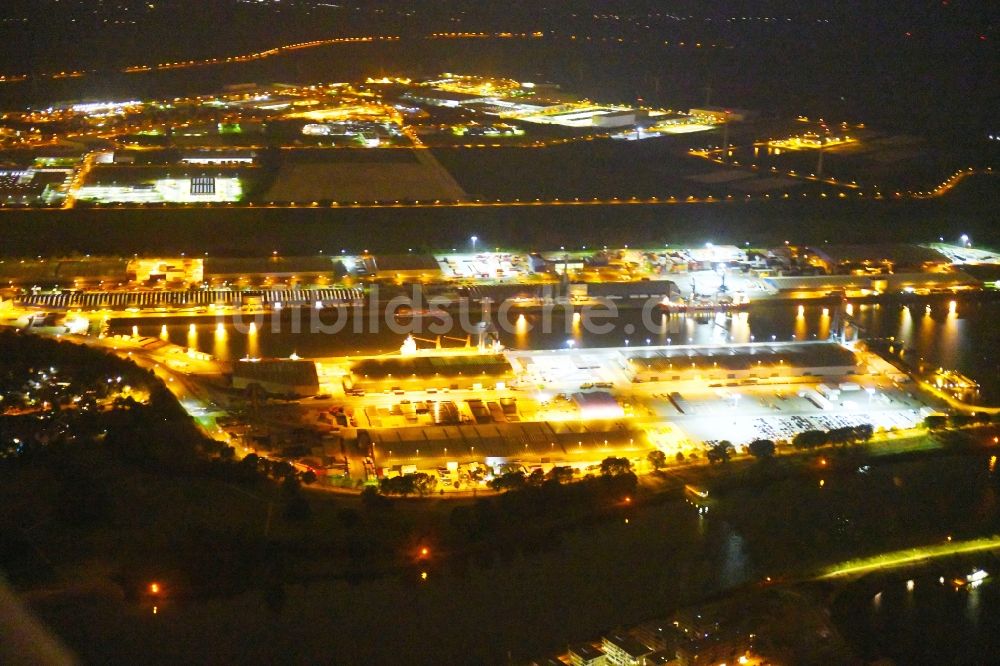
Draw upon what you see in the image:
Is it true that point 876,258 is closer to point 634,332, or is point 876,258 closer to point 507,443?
point 634,332

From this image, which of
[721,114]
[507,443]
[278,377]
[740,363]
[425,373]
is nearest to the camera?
[507,443]

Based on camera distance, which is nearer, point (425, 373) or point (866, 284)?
point (425, 373)

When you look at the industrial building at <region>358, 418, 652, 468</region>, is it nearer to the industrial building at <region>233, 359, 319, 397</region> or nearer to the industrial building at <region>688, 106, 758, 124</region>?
the industrial building at <region>233, 359, 319, 397</region>

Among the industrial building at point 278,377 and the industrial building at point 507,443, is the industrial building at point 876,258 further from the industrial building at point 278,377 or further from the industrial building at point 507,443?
the industrial building at point 278,377

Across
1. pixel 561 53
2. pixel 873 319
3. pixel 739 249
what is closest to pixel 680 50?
pixel 561 53

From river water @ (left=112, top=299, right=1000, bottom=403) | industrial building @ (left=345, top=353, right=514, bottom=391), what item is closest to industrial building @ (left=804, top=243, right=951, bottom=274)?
river water @ (left=112, top=299, right=1000, bottom=403)

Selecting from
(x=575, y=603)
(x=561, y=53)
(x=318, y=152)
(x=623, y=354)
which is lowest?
(x=575, y=603)

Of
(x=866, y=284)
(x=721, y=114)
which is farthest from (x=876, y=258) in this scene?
(x=721, y=114)

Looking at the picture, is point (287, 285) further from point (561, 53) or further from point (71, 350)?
point (561, 53)

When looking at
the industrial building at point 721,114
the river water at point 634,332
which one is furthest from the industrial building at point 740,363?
the industrial building at point 721,114

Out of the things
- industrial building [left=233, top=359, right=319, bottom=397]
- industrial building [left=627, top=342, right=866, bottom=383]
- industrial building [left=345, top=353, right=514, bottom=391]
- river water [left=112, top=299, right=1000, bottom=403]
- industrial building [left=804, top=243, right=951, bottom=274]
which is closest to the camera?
industrial building [left=233, top=359, right=319, bottom=397]

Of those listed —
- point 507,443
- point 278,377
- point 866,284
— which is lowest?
point 507,443
